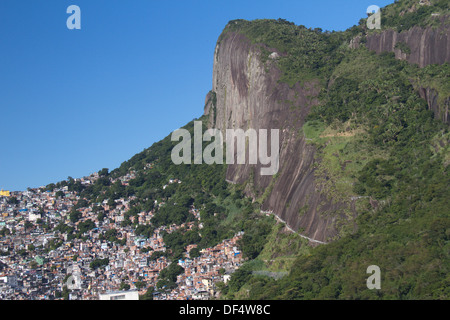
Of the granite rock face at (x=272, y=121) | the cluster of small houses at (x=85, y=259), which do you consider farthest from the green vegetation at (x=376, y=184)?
the cluster of small houses at (x=85, y=259)

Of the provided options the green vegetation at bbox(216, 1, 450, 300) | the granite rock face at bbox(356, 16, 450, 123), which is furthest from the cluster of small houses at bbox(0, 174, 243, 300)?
the granite rock face at bbox(356, 16, 450, 123)

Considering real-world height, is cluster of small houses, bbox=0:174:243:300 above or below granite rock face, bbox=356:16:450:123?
below

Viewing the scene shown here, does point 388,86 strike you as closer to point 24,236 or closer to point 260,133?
point 260,133

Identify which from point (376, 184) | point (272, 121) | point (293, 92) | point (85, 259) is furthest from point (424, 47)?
point (85, 259)

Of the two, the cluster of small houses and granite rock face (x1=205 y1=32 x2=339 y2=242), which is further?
the cluster of small houses

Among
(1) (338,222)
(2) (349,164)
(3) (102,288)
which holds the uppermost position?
(2) (349,164)

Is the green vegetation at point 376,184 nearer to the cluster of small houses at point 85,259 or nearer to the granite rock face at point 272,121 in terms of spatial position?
the granite rock face at point 272,121

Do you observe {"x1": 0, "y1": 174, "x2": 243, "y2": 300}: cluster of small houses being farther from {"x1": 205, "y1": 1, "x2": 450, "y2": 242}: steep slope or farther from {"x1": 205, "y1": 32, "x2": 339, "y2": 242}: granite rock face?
{"x1": 205, "y1": 1, "x2": 450, "y2": 242}: steep slope
